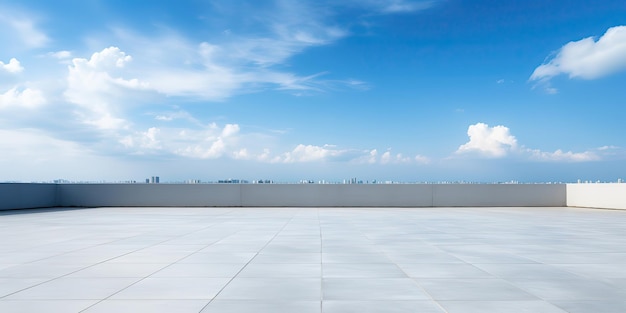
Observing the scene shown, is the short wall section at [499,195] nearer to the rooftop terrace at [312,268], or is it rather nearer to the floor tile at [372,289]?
the rooftop terrace at [312,268]

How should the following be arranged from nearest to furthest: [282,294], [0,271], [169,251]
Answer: [282,294], [0,271], [169,251]

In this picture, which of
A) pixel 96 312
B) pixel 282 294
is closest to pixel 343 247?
pixel 282 294

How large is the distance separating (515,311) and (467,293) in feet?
2.39

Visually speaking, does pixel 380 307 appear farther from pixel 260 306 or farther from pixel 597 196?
pixel 597 196

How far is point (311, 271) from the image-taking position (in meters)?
6.36

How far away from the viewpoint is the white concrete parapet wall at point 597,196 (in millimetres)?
21684

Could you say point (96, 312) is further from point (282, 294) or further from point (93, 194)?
point (93, 194)

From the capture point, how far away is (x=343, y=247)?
8.61 meters

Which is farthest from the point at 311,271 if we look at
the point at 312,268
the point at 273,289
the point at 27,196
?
the point at 27,196

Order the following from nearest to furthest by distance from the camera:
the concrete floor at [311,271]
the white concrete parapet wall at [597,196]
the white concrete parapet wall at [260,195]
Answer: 1. the concrete floor at [311,271]
2. the white concrete parapet wall at [597,196]
3. the white concrete parapet wall at [260,195]

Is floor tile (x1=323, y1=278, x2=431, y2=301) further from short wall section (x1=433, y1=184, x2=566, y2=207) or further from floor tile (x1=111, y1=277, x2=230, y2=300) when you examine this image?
short wall section (x1=433, y1=184, x2=566, y2=207)

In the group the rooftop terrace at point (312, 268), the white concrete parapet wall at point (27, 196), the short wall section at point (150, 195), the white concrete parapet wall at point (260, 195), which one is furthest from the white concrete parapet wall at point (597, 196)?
the white concrete parapet wall at point (27, 196)

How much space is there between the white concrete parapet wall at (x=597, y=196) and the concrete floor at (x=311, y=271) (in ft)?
43.1

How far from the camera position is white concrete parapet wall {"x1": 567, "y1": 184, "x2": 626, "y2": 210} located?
2168 centimetres
